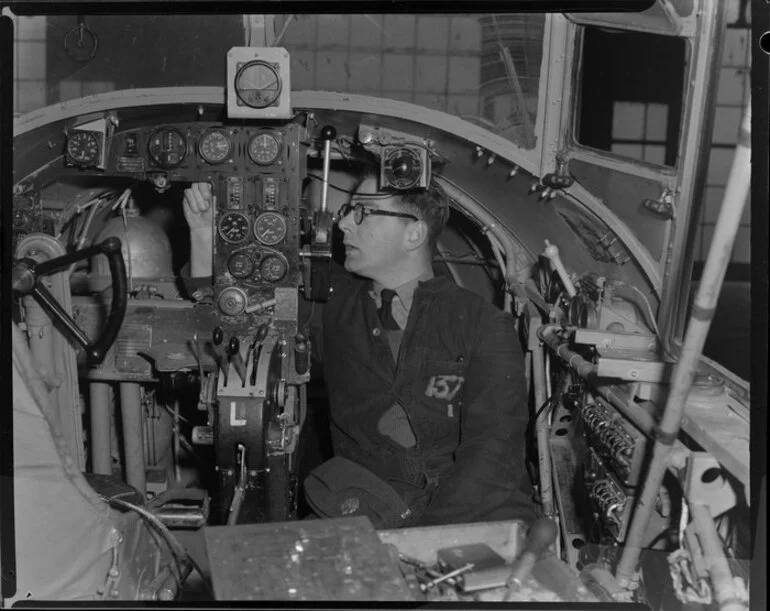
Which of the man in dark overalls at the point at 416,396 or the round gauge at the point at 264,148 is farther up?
the round gauge at the point at 264,148

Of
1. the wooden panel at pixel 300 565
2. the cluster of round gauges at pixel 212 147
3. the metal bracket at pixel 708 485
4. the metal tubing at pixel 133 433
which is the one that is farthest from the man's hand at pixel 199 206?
the metal bracket at pixel 708 485

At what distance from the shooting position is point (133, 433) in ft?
10.8

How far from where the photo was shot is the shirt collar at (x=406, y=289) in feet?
9.39

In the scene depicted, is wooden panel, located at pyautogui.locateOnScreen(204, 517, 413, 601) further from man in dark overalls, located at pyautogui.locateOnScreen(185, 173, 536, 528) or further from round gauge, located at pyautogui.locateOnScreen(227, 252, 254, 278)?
round gauge, located at pyautogui.locateOnScreen(227, 252, 254, 278)

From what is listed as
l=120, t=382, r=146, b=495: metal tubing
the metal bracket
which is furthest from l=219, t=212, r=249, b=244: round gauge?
the metal bracket

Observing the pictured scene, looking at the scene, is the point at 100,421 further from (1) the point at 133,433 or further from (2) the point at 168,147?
(2) the point at 168,147

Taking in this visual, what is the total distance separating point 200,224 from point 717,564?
2108 mm

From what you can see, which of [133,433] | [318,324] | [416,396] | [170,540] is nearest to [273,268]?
[318,324]

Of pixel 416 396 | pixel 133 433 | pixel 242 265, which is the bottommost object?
pixel 133 433

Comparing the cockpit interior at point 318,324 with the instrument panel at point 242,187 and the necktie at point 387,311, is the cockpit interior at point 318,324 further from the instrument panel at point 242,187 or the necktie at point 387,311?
the necktie at point 387,311

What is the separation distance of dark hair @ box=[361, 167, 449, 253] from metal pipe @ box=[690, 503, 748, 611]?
1.37 metres

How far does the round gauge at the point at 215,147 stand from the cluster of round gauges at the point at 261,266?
356 mm

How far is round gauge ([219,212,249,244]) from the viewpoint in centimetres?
308

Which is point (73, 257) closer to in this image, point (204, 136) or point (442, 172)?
point (204, 136)
